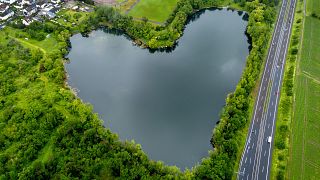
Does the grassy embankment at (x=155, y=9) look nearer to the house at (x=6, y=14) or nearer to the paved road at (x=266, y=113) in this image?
the paved road at (x=266, y=113)

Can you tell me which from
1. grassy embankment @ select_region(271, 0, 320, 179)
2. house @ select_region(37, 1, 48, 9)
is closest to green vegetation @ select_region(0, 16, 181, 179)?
grassy embankment @ select_region(271, 0, 320, 179)

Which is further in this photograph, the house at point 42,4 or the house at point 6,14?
the house at point 42,4

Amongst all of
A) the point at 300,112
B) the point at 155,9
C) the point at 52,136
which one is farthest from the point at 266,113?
the point at 155,9

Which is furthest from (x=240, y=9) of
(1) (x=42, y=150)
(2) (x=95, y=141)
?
(1) (x=42, y=150)

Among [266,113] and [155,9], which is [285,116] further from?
[155,9]

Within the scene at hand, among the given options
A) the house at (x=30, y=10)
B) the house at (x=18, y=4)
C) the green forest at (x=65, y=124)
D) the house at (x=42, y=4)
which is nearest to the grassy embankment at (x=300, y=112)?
the green forest at (x=65, y=124)

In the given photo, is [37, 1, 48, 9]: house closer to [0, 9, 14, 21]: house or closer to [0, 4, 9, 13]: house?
[0, 9, 14, 21]: house
